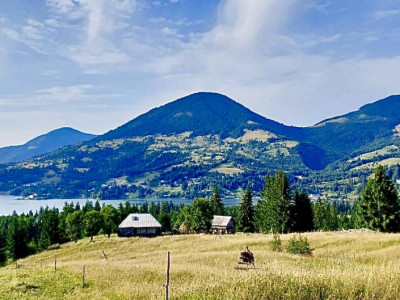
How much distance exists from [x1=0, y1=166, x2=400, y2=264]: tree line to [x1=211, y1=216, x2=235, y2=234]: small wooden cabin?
414cm

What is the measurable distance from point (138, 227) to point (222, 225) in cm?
2325

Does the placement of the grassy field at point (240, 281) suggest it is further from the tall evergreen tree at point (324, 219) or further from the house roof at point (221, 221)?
the tall evergreen tree at point (324, 219)

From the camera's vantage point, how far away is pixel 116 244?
7431 centimetres

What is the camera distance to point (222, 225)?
100375 millimetres

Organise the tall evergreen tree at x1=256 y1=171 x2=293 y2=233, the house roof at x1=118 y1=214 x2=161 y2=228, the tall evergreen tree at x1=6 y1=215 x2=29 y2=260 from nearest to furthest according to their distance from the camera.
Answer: the tall evergreen tree at x1=256 y1=171 x2=293 y2=233
the tall evergreen tree at x1=6 y1=215 x2=29 y2=260
the house roof at x1=118 y1=214 x2=161 y2=228

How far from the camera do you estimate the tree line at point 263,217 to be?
5512cm

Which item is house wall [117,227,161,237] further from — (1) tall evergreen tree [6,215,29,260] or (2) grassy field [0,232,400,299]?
(2) grassy field [0,232,400,299]

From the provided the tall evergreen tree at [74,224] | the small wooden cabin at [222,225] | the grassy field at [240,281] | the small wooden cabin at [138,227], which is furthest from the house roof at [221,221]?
the grassy field at [240,281]

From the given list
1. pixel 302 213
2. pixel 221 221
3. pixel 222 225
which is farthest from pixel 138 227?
pixel 302 213

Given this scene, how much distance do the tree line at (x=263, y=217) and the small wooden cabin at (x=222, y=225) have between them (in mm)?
4145

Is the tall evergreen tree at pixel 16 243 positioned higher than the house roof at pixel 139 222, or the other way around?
the house roof at pixel 139 222

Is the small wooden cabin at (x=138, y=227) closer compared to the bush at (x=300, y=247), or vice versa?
the bush at (x=300, y=247)

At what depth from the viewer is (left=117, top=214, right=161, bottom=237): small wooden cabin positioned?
91562 millimetres

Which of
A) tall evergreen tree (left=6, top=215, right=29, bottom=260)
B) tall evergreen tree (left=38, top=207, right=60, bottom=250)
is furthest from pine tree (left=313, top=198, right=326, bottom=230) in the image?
tall evergreen tree (left=6, top=215, right=29, bottom=260)
